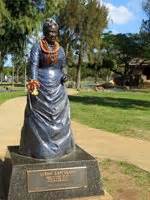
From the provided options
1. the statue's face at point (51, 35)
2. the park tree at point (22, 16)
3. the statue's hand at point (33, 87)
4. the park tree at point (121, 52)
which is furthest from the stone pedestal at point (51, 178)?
the park tree at point (121, 52)

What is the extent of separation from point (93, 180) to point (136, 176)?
171cm

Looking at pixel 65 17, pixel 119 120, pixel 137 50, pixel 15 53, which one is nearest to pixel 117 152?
pixel 119 120

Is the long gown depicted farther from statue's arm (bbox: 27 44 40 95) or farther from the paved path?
→ the paved path

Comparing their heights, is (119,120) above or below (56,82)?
below

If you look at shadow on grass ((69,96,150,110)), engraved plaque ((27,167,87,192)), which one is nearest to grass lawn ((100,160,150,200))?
engraved plaque ((27,167,87,192))

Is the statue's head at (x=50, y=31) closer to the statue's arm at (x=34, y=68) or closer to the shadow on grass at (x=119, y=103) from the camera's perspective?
the statue's arm at (x=34, y=68)

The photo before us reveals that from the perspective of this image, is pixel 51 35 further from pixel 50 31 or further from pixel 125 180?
pixel 125 180

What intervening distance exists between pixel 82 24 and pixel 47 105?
46707mm

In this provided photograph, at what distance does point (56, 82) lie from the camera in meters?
7.44

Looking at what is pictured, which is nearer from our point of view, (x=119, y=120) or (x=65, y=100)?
(x=65, y=100)

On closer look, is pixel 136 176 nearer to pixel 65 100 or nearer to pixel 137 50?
pixel 65 100

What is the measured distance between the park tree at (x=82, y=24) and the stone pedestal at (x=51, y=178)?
44863mm

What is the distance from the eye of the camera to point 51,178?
7.00m

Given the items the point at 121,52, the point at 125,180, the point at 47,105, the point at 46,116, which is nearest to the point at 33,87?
the point at 47,105
